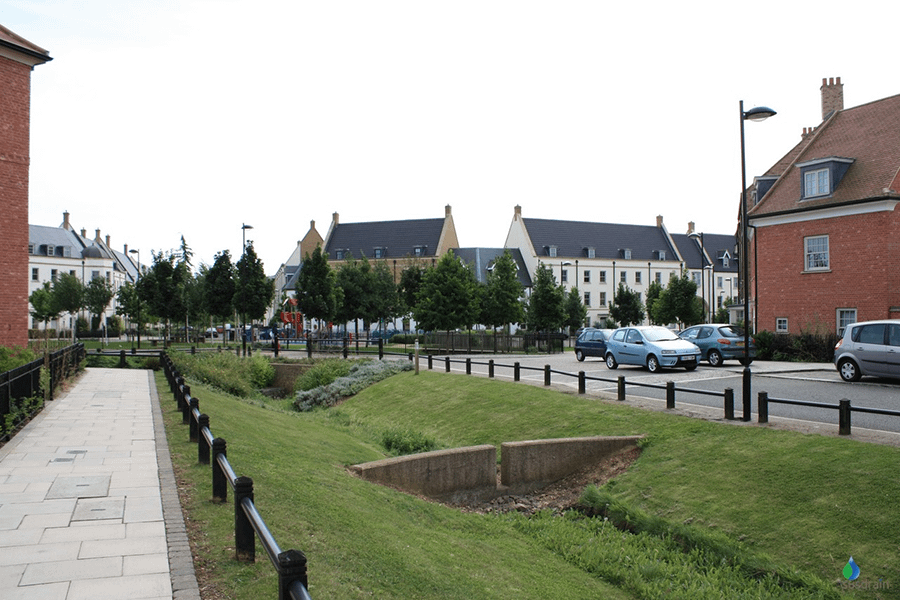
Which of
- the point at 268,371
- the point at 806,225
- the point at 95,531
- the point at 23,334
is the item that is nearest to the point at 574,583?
the point at 95,531

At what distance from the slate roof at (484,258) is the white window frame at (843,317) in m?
46.5

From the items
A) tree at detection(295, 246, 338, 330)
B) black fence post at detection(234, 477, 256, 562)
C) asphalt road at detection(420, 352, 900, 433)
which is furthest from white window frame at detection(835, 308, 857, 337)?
tree at detection(295, 246, 338, 330)

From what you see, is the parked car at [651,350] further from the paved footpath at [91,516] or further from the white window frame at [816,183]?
the paved footpath at [91,516]

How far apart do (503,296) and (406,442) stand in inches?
1237

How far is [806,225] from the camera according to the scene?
95.7ft

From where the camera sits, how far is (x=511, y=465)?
462 inches

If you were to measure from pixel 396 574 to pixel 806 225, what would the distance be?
29.0 metres

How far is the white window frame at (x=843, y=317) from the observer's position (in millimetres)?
27273

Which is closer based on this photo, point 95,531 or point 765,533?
point 95,531

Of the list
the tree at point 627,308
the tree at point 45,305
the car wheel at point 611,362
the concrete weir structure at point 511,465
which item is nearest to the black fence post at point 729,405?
the concrete weir structure at point 511,465

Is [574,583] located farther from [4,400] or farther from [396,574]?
[4,400]

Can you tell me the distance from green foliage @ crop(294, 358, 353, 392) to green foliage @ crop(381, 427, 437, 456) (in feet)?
38.4

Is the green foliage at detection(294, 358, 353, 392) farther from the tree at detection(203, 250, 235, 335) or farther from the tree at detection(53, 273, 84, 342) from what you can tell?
the tree at detection(53, 273, 84, 342)

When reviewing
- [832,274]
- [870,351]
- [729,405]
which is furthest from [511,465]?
[832,274]
